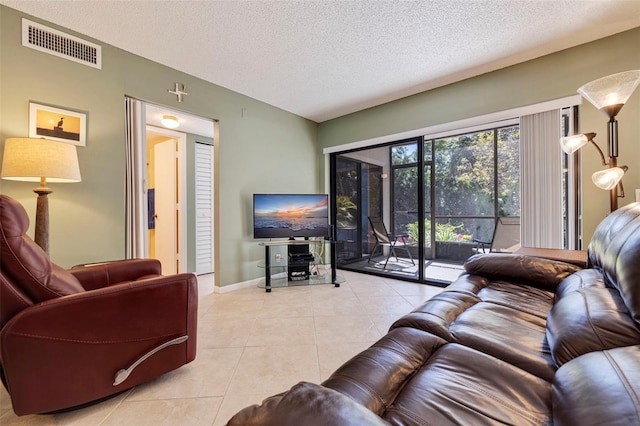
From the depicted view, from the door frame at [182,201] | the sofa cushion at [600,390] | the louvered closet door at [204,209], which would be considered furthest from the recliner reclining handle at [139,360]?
the louvered closet door at [204,209]

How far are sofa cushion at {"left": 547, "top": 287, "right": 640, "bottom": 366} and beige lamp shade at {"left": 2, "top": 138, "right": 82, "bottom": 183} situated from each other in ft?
9.36

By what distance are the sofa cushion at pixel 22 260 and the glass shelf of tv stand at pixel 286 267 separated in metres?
2.25

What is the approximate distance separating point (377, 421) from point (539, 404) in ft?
1.71

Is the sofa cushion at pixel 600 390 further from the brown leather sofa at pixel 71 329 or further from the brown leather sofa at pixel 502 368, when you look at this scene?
the brown leather sofa at pixel 71 329

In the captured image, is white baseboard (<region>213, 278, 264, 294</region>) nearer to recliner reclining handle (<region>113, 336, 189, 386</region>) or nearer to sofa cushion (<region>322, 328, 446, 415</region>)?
recliner reclining handle (<region>113, 336, 189, 386</region>)

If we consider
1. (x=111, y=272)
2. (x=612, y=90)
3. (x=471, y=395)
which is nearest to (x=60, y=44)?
(x=111, y=272)

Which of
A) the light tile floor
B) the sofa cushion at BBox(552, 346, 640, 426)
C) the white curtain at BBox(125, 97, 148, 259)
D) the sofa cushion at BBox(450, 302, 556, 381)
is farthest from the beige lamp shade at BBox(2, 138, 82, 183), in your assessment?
the sofa cushion at BBox(552, 346, 640, 426)

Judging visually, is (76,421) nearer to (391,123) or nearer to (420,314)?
(420,314)

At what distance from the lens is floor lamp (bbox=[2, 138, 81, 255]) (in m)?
1.75

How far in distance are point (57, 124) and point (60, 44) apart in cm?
68

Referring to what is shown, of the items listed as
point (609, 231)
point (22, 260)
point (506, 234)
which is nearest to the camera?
point (22, 260)

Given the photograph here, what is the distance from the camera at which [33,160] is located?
1.77 metres

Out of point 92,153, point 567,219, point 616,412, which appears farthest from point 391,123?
point 616,412

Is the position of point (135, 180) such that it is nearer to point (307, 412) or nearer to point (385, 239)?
point (307, 412)
